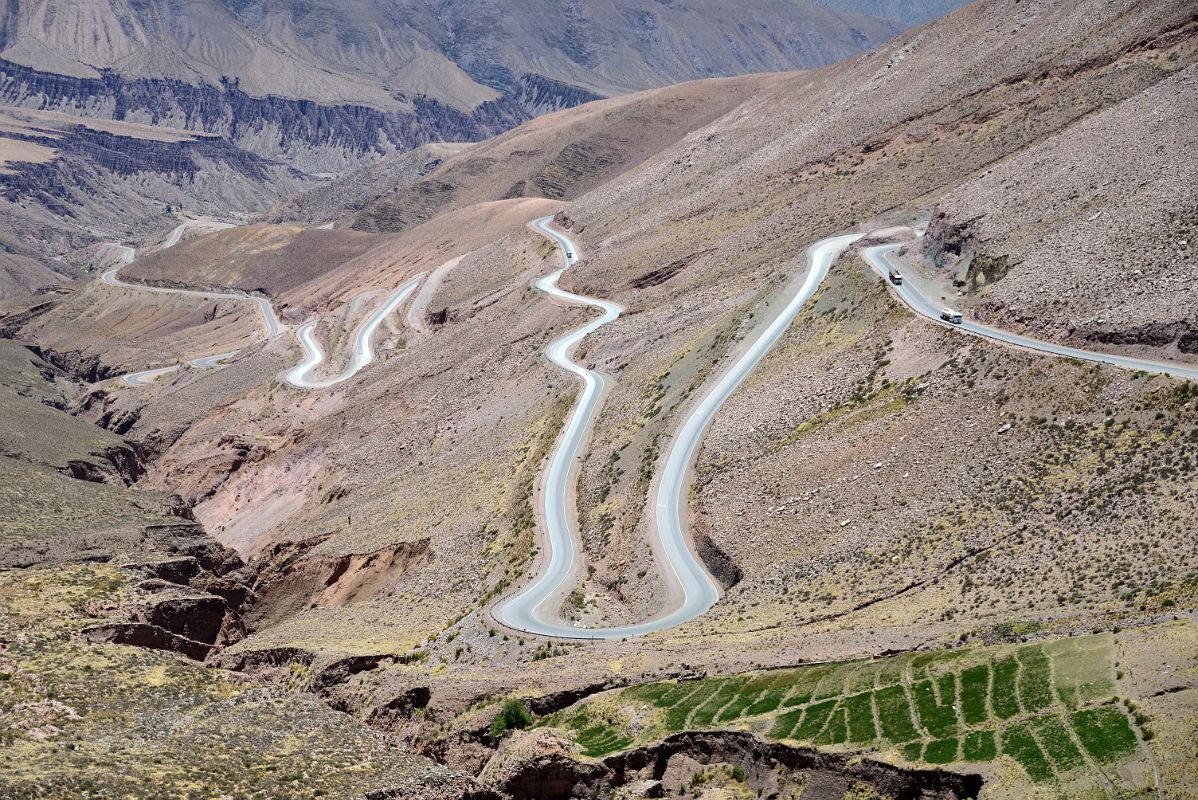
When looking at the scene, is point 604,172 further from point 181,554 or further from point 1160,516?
point 1160,516

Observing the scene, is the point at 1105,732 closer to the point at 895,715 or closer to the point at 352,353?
the point at 895,715

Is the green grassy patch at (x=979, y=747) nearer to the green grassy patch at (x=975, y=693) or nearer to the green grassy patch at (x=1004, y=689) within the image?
the green grassy patch at (x=975, y=693)

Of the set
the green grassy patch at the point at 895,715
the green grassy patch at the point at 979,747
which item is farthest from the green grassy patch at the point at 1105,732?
the green grassy patch at the point at 895,715

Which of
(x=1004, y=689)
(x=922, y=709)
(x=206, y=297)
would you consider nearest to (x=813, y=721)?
(x=922, y=709)

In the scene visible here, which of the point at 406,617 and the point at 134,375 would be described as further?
the point at 134,375

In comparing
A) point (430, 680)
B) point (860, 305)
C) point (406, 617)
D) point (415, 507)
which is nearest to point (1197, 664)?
point (430, 680)

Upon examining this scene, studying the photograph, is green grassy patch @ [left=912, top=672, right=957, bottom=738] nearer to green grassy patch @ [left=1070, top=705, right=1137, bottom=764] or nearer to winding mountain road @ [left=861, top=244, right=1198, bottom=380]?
green grassy patch @ [left=1070, top=705, right=1137, bottom=764]

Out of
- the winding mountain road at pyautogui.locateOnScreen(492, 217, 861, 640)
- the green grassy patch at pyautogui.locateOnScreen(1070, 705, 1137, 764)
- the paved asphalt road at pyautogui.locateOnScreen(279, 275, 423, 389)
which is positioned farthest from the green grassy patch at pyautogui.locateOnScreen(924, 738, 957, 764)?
the paved asphalt road at pyautogui.locateOnScreen(279, 275, 423, 389)
